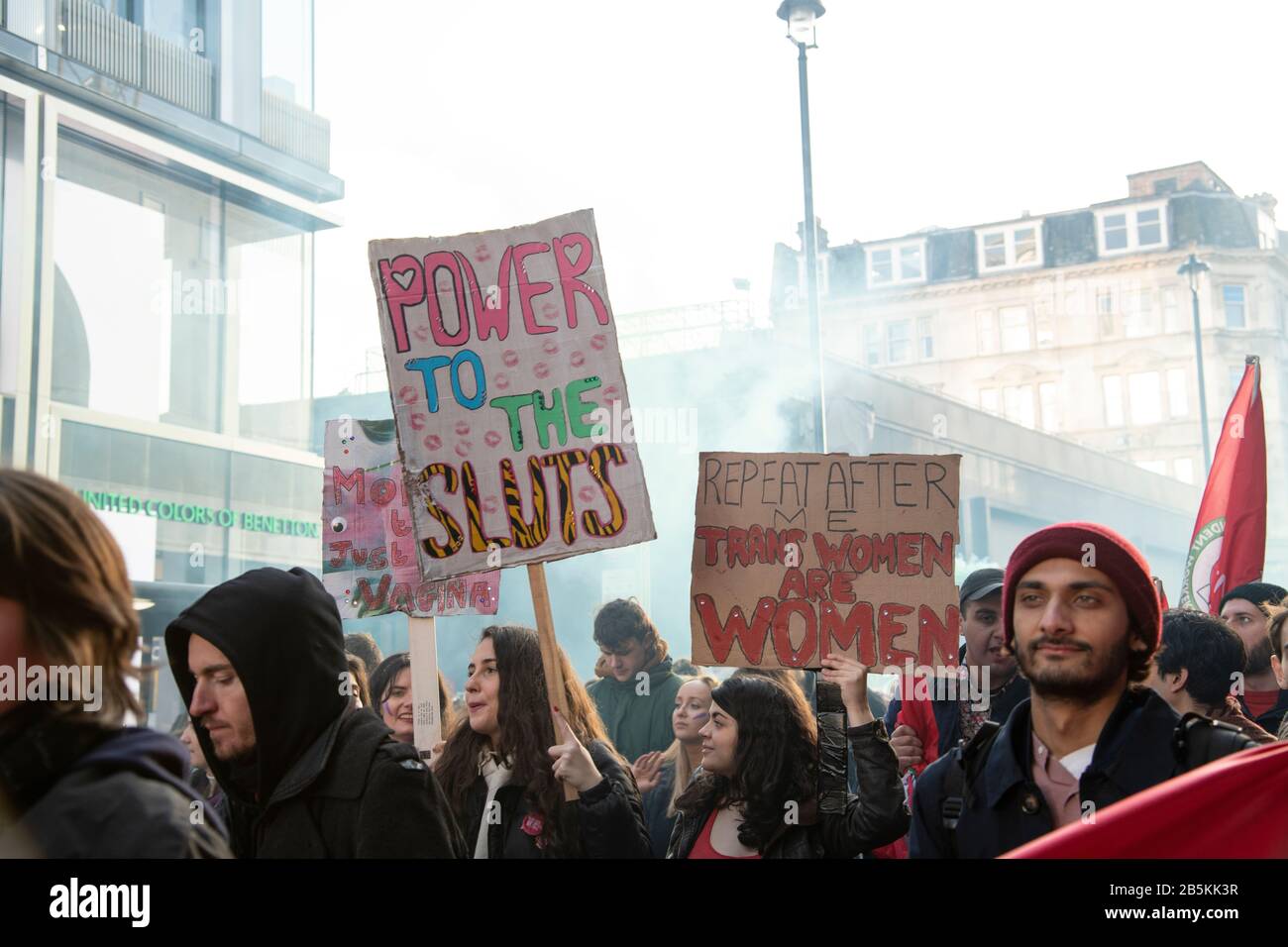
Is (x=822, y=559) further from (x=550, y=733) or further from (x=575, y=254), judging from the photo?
(x=575, y=254)

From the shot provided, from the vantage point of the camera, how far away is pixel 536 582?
3.66 meters

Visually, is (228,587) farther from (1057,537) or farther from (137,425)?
(137,425)

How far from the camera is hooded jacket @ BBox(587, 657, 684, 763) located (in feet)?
18.3

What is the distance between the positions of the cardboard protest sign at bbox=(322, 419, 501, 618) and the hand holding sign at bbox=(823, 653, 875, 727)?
4.80ft

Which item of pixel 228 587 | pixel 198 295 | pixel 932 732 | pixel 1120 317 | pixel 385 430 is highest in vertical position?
pixel 1120 317

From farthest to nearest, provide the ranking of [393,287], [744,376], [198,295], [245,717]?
1. [744,376]
2. [198,295]
3. [393,287]
4. [245,717]

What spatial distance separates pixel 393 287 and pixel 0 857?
7.81ft

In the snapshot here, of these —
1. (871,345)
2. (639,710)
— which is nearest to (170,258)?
(639,710)

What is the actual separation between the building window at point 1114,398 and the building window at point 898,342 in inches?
180

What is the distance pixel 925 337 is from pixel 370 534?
3044cm

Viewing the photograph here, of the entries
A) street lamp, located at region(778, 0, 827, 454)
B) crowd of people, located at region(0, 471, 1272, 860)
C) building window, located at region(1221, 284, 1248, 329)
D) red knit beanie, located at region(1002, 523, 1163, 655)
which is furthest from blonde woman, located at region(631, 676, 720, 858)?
building window, located at region(1221, 284, 1248, 329)

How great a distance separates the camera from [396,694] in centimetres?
486

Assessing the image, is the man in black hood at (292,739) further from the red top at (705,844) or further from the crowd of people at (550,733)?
the red top at (705,844)

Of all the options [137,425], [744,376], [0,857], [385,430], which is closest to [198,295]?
[137,425]
